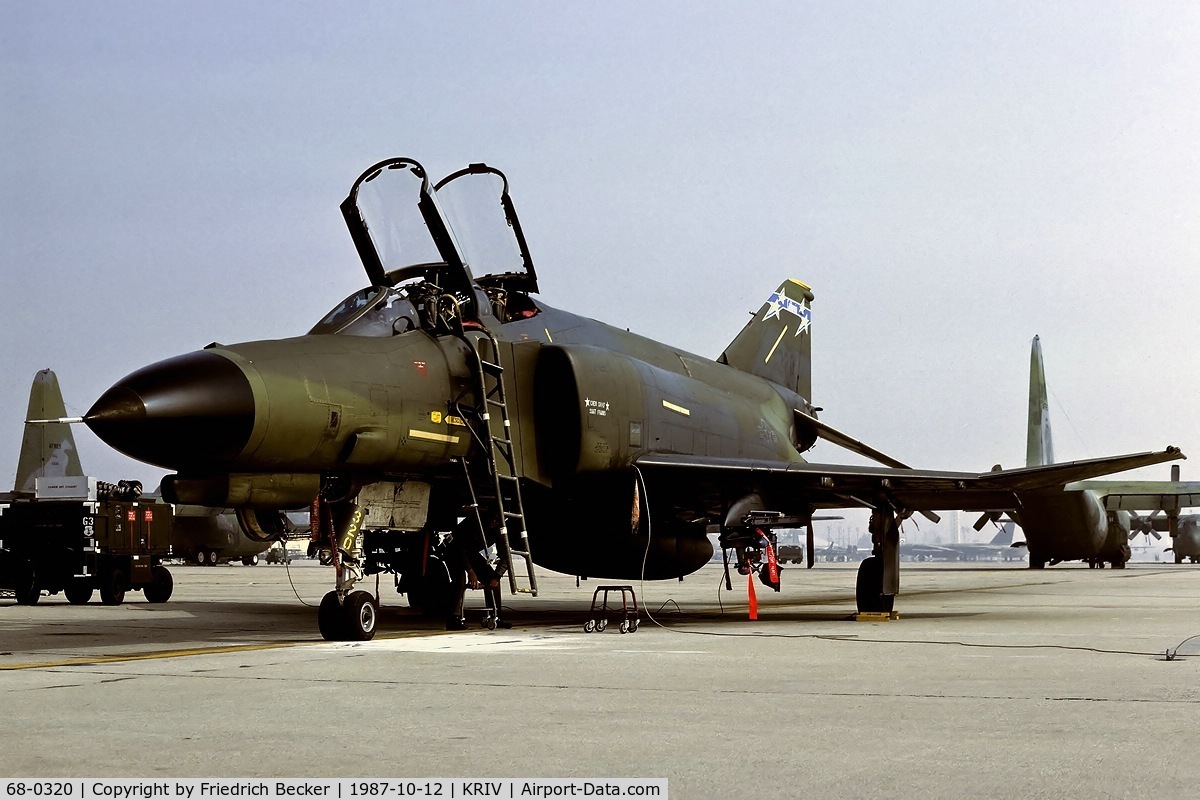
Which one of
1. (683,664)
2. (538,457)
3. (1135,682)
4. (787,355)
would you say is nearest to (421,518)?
(538,457)

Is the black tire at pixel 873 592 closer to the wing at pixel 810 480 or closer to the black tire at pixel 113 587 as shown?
the wing at pixel 810 480

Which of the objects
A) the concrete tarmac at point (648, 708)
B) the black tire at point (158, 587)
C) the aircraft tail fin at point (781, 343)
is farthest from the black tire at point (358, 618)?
the black tire at point (158, 587)

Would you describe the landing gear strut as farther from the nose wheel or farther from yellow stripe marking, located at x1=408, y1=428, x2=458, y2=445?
yellow stripe marking, located at x1=408, y1=428, x2=458, y2=445

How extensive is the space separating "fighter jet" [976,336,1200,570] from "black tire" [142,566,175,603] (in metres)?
18.6

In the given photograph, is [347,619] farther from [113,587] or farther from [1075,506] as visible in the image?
[1075,506]

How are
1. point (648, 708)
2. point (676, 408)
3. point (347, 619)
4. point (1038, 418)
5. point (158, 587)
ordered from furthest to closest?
point (1038, 418) < point (158, 587) < point (676, 408) < point (347, 619) < point (648, 708)

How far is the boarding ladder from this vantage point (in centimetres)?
1073

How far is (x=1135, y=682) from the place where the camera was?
6375 mm

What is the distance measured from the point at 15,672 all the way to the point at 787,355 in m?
13.3

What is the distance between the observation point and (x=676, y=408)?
44.1ft

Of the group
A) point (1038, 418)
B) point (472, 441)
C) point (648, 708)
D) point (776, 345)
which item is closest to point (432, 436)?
point (472, 441)

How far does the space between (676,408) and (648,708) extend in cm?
808

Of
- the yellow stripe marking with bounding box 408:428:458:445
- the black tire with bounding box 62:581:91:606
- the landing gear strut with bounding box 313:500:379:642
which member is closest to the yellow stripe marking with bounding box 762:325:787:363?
Result: the yellow stripe marking with bounding box 408:428:458:445

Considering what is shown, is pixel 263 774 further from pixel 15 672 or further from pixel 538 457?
pixel 538 457
